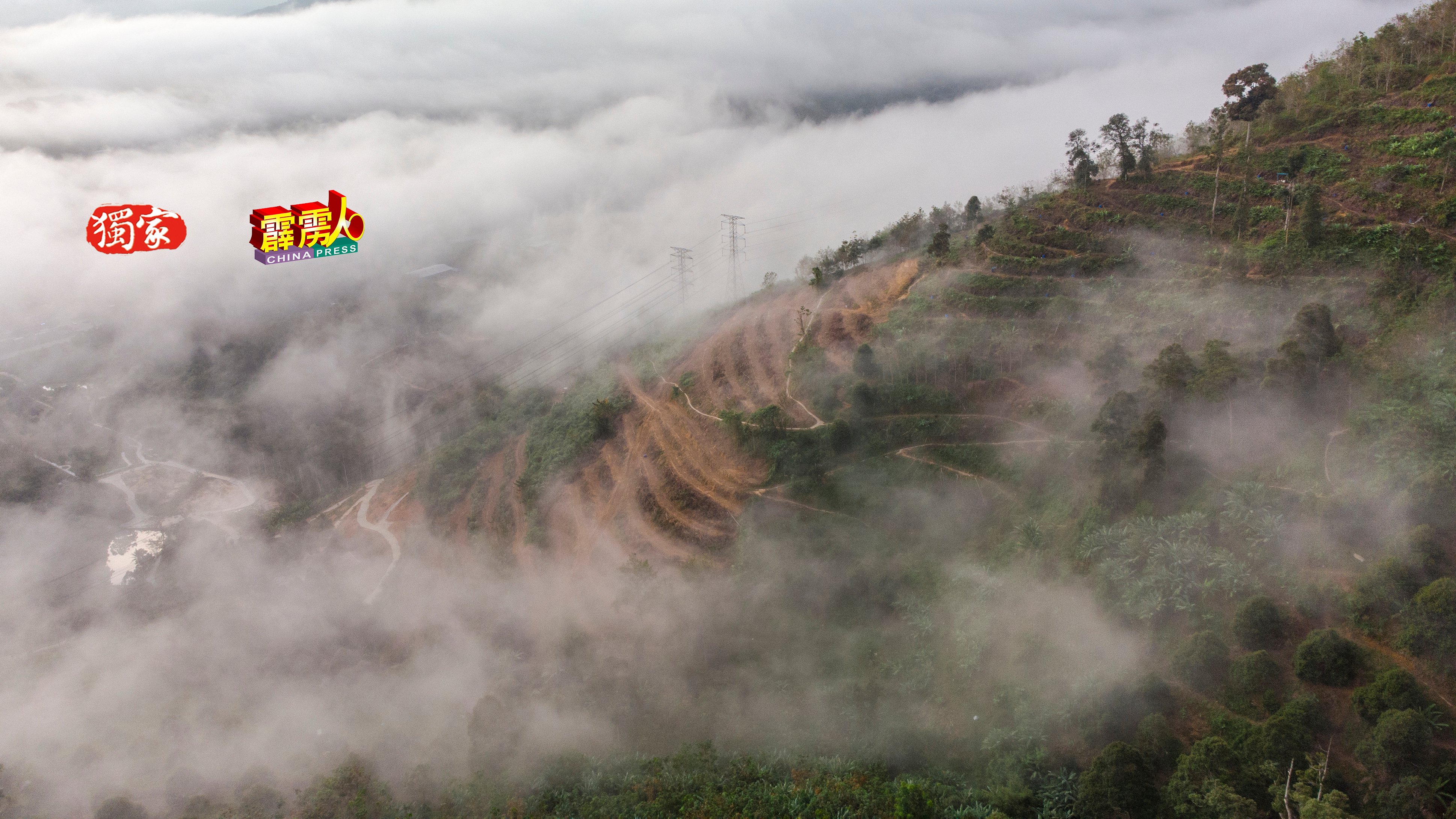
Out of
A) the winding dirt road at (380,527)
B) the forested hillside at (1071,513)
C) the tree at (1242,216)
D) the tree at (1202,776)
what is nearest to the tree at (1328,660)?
→ the forested hillside at (1071,513)

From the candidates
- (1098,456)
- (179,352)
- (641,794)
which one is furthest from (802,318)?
(179,352)

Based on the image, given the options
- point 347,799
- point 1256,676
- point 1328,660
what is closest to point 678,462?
point 347,799

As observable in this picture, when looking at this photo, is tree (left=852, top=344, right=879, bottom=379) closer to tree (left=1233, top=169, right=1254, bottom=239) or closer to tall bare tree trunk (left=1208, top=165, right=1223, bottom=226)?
tall bare tree trunk (left=1208, top=165, right=1223, bottom=226)

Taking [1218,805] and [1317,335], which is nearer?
[1218,805]

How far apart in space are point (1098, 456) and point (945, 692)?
14030 millimetres

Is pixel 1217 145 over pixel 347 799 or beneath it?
over

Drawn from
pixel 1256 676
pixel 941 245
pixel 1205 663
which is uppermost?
pixel 941 245

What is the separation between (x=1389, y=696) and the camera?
76.5ft

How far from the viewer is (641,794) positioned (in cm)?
2917

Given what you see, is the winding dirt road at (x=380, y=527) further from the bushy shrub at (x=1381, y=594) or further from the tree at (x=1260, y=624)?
the bushy shrub at (x=1381, y=594)

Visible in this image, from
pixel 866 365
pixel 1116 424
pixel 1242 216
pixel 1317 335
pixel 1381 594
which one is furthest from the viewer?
pixel 866 365

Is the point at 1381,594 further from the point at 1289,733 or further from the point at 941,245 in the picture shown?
the point at 941,245

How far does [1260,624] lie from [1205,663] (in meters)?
2.53

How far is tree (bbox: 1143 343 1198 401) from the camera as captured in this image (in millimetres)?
37375
